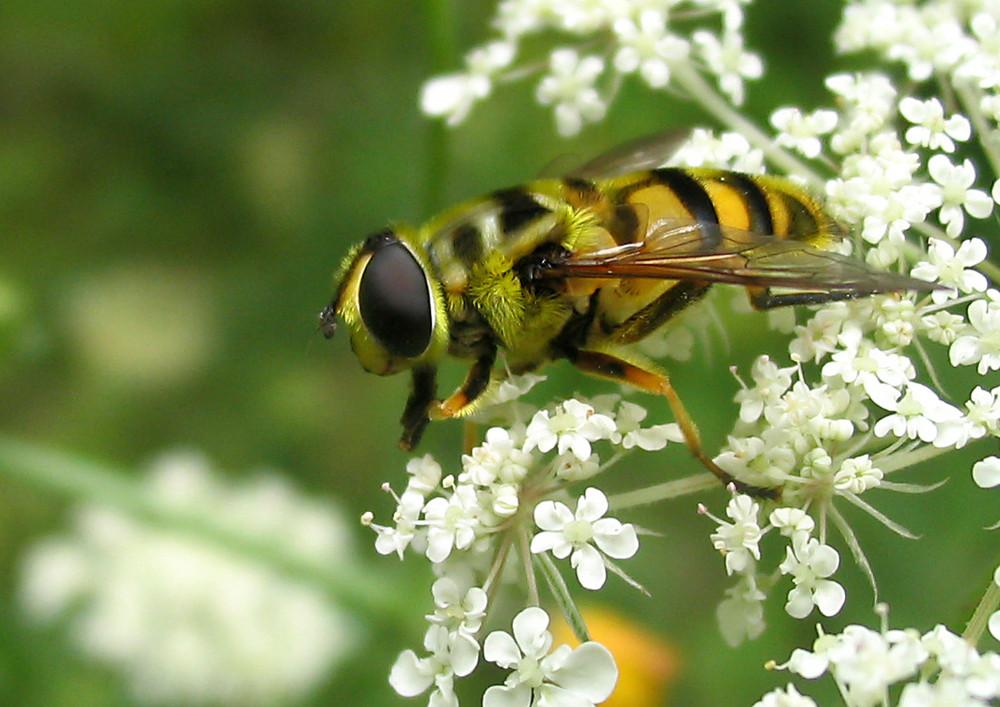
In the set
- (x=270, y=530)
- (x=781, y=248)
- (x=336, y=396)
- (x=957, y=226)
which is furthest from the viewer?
(x=336, y=396)

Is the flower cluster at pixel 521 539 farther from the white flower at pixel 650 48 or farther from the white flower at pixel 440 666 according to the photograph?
the white flower at pixel 650 48

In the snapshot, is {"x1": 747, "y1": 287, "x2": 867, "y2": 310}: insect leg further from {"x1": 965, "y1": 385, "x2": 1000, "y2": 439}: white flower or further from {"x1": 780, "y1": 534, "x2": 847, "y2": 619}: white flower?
{"x1": 780, "y1": 534, "x2": 847, "y2": 619}: white flower

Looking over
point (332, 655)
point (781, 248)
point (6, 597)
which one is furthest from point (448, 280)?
point (6, 597)

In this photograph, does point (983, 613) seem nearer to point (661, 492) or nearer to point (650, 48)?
point (661, 492)

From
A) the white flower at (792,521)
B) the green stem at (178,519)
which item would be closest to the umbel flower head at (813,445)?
the white flower at (792,521)

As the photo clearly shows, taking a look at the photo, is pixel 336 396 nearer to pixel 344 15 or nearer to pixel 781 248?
pixel 344 15

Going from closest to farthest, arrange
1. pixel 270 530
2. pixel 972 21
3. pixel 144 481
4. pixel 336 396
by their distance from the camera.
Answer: pixel 972 21 < pixel 144 481 < pixel 270 530 < pixel 336 396
